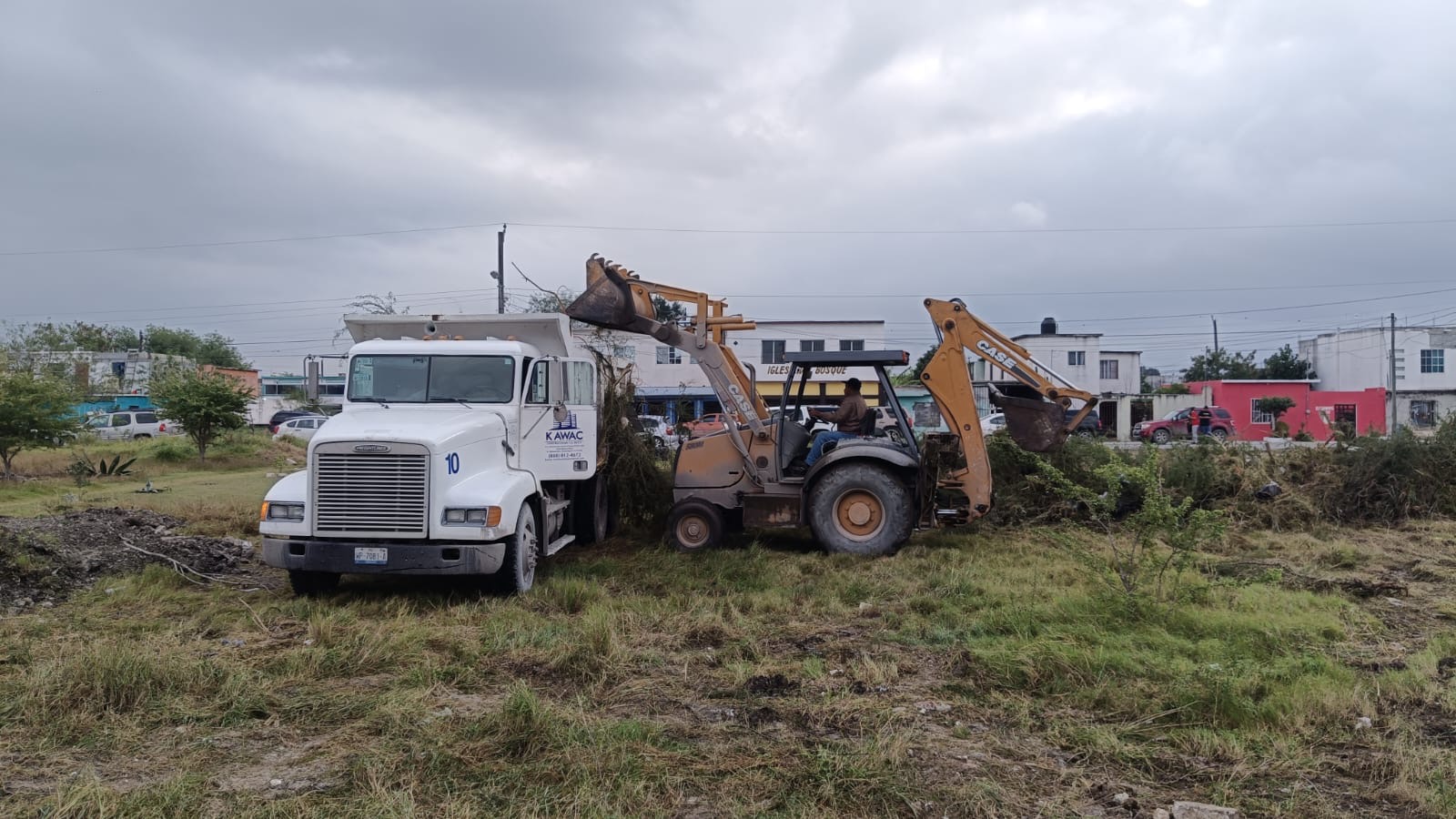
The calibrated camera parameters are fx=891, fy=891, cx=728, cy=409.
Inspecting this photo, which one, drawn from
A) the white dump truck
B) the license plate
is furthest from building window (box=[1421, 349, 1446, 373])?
the license plate

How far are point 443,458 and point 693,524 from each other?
3.62 meters

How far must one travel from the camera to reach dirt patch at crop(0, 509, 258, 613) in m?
7.80

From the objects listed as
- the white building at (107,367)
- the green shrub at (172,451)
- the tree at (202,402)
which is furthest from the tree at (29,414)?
the white building at (107,367)

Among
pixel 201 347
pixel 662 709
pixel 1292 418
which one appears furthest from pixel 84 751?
pixel 201 347

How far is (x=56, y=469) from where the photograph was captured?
19625 millimetres

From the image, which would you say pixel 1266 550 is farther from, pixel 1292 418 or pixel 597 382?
pixel 1292 418

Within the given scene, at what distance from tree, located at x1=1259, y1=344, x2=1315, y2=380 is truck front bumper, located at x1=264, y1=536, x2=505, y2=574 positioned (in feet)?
205

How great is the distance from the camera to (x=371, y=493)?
7359 mm

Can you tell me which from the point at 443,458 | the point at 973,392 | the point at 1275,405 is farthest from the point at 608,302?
the point at 1275,405

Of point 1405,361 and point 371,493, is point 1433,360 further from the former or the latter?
point 371,493

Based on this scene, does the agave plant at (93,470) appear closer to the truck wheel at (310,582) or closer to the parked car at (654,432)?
the parked car at (654,432)

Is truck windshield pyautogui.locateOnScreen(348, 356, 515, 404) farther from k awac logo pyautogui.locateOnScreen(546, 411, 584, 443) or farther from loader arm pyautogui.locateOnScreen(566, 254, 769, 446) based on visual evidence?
loader arm pyautogui.locateOnScreen(566, 254, 769, 446)

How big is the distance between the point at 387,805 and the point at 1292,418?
4610 cm

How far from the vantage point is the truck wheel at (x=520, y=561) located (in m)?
7.73
